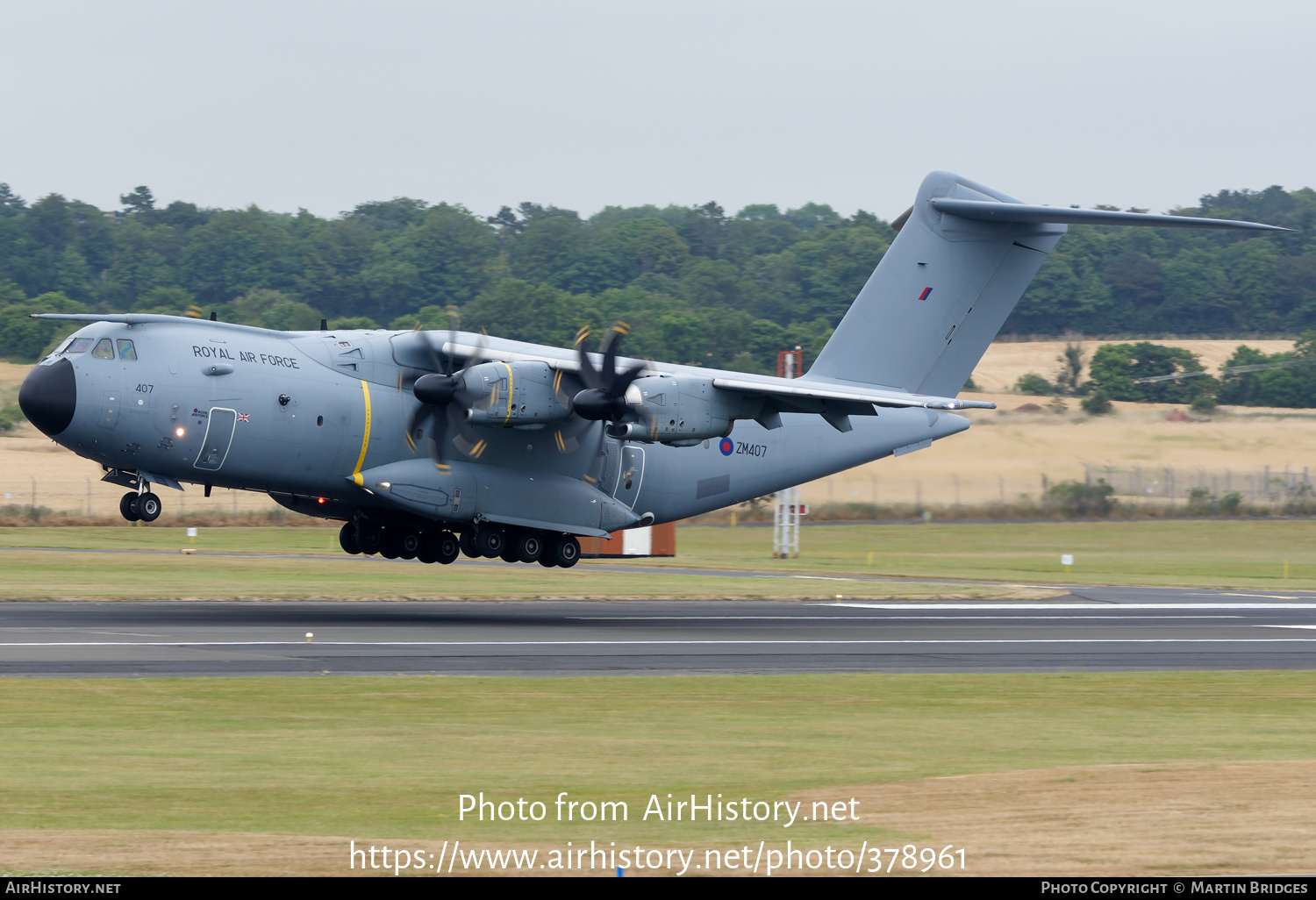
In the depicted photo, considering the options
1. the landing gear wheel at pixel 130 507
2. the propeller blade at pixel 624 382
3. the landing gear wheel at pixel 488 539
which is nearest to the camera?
the landing gear wheel at pixel 130 507

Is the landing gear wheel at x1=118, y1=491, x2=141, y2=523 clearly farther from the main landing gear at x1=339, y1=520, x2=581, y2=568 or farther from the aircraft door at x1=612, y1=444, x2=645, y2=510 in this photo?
the aircraft door at x1=612, y1=444, x2=645, y2=510

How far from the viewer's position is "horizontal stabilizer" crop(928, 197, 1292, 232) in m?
28.0

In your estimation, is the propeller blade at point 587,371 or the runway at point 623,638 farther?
the propeller blade at point 587,371

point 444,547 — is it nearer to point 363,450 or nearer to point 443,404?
point 363,450

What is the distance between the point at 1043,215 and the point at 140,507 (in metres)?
18.6

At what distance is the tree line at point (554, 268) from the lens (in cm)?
10594

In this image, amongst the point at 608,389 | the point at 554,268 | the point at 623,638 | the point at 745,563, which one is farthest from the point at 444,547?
the point at 554,268

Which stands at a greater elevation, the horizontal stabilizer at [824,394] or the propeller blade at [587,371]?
the propeller blade at [587,371]

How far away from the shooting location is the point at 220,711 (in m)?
17.0

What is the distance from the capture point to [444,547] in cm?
2942

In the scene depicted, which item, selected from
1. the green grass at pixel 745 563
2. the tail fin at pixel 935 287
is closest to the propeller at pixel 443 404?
the green grass at pixel 745 563

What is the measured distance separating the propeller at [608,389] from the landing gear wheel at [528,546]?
12.1 feet

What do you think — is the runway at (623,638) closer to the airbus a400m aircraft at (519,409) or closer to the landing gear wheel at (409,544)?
the landing gear wheel at (409,544)

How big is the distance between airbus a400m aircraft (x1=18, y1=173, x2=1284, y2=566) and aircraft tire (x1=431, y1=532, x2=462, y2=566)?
4 cm
